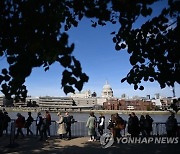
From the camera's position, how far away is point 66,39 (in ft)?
15.9

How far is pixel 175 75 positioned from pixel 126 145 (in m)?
6.14

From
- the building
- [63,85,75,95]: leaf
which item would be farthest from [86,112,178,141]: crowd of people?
the building

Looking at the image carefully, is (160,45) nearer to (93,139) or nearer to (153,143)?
(153,143)

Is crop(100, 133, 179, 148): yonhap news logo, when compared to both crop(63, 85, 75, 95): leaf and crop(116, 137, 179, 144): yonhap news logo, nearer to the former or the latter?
crop(116, 137, 179, 144): yonhap news logo

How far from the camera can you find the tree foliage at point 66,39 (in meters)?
5.05

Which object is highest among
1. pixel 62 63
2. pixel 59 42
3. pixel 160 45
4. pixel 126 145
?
pixel 160 45

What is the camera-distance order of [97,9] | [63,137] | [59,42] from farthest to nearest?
[63,137], [97,9], [59,42]

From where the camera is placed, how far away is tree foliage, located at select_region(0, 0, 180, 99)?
5051 mm

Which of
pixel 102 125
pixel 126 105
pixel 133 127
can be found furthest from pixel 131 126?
pixel 126 105

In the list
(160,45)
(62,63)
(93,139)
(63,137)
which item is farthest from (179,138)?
(62,63)

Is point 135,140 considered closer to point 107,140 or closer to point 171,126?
point 107,140

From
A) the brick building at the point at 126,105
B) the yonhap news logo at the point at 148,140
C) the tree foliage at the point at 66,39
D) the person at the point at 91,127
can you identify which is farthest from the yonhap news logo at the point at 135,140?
the brick building at the point at 126,105

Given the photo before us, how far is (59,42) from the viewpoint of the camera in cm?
484

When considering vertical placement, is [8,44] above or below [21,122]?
above
